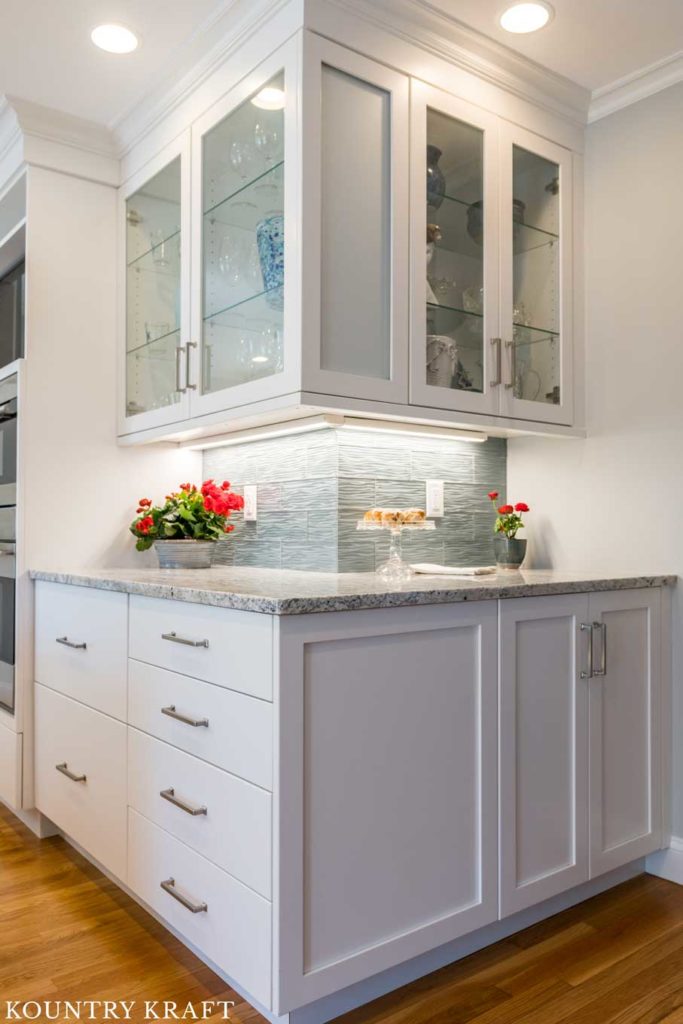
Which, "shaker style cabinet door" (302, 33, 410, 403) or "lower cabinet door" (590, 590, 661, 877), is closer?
"shaker style cabinet door" (302, 33, 410, 403)

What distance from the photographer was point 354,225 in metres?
1.98

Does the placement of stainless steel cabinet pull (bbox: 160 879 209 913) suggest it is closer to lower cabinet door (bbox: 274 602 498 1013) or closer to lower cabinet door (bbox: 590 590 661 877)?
lower cabinet door (bbox: 274 602 498 1013)

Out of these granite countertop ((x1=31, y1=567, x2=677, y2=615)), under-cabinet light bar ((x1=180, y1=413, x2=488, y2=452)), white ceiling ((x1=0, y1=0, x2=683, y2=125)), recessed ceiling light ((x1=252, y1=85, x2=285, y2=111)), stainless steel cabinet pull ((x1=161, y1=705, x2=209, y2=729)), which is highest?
white ceiling ((x1=0, y1=0, x2=683, y2=125))

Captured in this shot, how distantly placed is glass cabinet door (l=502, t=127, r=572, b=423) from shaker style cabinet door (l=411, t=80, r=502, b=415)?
64 mm

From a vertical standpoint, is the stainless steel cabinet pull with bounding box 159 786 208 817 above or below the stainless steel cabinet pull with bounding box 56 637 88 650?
below

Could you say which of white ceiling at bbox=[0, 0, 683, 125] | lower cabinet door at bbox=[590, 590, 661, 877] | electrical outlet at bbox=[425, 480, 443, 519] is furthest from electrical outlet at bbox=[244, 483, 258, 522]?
white ceiling at bbox=[0, 0, 683, 125]

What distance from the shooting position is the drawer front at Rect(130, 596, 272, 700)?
147cm

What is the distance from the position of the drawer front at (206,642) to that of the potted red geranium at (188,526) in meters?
0.52

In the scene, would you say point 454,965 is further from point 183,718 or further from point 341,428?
point 341,428

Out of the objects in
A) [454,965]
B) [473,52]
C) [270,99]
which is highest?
[473,52]

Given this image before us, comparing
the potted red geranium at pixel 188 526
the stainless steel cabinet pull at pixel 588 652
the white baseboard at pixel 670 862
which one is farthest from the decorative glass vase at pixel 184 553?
the white baseboard at pixel 670 862

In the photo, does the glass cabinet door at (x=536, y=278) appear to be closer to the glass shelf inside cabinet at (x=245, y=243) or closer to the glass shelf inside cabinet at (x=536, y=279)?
the glass shelf inside cabinet at (x=536, y=279)

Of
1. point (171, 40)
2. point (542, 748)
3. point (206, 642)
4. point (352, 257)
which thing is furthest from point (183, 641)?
point (171, 40)

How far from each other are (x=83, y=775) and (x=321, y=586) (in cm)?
102
